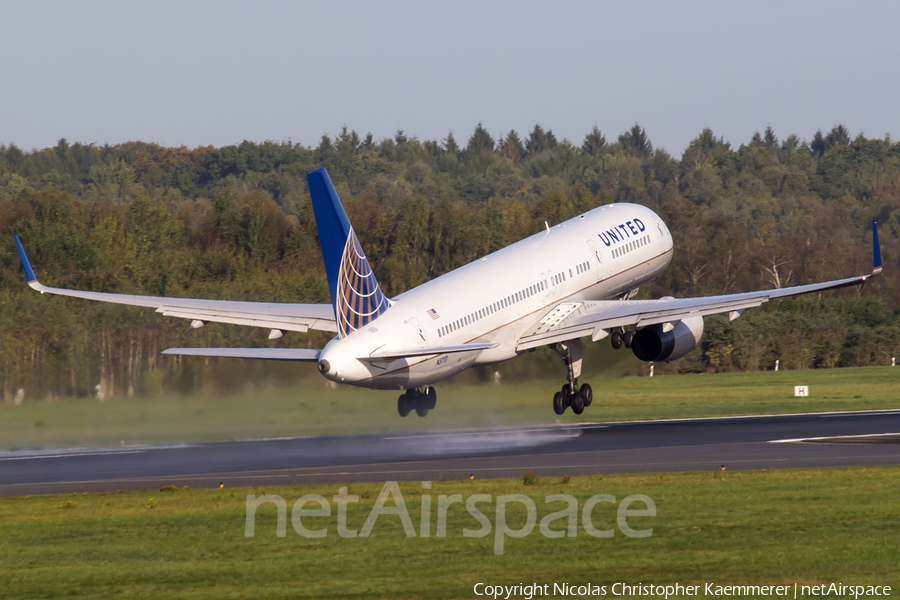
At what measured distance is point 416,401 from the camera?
36.5 meters

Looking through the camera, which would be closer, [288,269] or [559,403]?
[559,403]

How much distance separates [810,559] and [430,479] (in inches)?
453

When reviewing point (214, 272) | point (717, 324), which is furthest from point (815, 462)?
point (214, 272)

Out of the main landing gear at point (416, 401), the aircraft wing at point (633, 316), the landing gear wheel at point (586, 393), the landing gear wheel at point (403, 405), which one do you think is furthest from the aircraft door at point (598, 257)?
the landing gear wheel at point (403, 405)

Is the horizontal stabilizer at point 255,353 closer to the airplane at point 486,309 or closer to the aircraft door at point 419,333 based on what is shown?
the airplane at point 486,309

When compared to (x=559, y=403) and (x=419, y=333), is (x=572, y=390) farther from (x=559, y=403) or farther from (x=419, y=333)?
(x=419, y=333)

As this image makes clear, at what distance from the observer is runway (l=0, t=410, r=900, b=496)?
2891 cm

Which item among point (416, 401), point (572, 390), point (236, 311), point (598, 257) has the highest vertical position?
point (598, 257)

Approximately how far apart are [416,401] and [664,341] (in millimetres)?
8305

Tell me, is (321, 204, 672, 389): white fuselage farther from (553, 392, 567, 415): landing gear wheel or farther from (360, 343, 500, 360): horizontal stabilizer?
(553, 392, 567, 415): landing gear wheel

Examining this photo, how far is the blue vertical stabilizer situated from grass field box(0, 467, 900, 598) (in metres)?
6.08

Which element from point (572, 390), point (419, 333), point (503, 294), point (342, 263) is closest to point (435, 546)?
point (342, 263)

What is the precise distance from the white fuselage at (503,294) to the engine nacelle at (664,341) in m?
2.54

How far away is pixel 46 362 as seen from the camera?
127 feet
